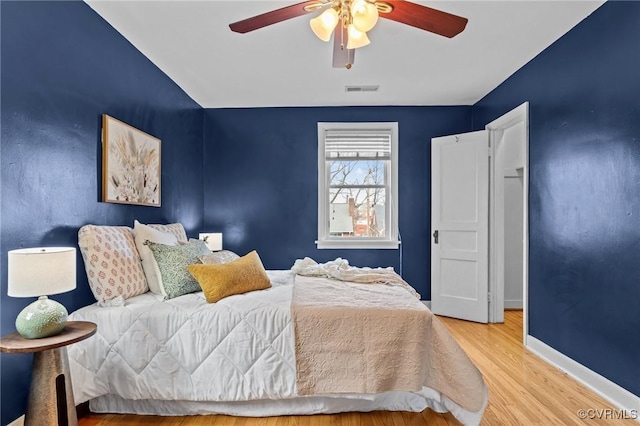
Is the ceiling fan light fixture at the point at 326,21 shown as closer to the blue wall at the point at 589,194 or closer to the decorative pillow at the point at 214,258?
the decorative pillow at the point at 214,258

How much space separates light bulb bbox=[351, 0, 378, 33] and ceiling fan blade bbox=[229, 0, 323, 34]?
208 millimetres

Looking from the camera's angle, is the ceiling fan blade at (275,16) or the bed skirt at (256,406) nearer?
the ceiling fan blade at (275,16)

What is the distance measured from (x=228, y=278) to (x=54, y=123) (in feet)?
4.58

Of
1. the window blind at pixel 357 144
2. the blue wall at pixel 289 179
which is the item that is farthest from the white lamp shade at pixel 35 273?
the window blind at pixel 357 144

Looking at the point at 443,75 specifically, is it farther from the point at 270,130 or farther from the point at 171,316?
the point at 171,316

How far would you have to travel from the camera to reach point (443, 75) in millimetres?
3580

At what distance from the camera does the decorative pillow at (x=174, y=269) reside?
2365mm

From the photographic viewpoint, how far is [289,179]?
15.2ft

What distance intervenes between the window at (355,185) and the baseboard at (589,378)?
206 centimetres

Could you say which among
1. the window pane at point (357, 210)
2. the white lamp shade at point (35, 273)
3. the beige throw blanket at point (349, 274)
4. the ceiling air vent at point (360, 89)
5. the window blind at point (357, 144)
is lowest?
the beige throw blanket at point (349, 274)

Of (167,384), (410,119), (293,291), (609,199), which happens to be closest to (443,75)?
(410,119)

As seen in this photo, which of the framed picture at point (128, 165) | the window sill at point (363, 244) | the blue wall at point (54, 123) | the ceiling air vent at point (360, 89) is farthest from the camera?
the window sill at point (363, 244)

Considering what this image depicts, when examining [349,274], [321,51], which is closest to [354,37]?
[321,51]

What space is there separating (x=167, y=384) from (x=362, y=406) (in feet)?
3.89
